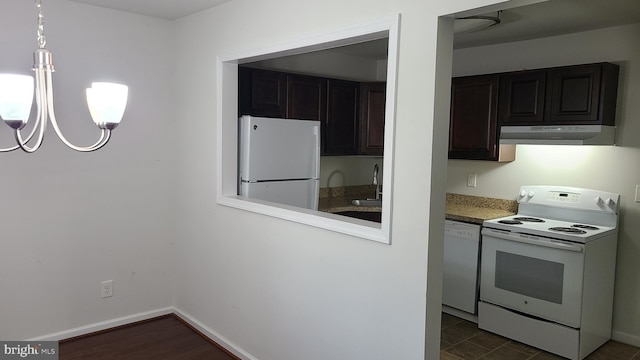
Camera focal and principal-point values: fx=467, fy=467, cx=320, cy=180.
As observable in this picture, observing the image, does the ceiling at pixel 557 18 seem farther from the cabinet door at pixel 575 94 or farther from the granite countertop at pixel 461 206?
the granite countertop at pixel 461 206

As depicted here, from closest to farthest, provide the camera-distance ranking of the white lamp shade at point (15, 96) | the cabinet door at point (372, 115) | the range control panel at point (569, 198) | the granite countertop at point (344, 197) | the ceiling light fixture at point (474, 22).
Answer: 1. the white lamp shade at point (15, 96)
2. the ceiling light fixture at point (474, 22)
3. the range control panel at point (569, 198)
4. the granite countertop at point (344, 197)
5. the cabinet door at point (372, 115)

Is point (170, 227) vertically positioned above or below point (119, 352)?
above

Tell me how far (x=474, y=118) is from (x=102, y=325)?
3456mm

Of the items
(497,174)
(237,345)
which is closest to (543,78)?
(497,174)

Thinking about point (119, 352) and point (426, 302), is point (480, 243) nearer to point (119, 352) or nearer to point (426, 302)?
point (426, 302)

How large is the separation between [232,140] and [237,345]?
57.3 inches

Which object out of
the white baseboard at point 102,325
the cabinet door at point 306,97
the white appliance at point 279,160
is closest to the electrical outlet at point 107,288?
the white baseboard at point 102,325

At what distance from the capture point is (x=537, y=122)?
11.8 ft

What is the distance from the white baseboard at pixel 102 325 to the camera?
3.40 meters

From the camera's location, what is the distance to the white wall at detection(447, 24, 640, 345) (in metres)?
3.43

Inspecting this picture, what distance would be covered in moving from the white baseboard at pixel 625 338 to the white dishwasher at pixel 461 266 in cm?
103

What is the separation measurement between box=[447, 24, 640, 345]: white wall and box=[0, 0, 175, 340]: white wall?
9.82 ft

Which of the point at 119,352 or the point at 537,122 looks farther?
the point at 537,122

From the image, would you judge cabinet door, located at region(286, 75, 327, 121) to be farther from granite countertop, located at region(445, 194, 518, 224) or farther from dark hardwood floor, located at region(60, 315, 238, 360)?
dark hardwood floor, located at region(60, 315, 238, 360)
